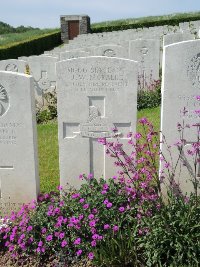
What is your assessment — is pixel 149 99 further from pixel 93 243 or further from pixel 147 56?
pixel 93 243

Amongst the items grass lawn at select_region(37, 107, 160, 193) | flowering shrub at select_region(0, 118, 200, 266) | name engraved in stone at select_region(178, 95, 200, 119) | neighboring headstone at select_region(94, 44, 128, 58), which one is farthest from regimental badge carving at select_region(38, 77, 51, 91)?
name engraved in stone at select_region(178, 95, 200, 119)

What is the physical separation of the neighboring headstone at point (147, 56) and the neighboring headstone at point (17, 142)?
5.88 metres

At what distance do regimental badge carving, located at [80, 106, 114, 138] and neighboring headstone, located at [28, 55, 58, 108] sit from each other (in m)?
5.33

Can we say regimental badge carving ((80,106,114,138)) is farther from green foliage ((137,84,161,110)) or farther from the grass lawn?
green foliage ((137,84,161,110))

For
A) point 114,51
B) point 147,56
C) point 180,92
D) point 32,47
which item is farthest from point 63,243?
point 32,47

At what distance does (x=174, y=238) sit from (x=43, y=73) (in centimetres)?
704

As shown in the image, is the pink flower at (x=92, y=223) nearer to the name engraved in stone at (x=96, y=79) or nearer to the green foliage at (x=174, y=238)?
the green foliage at (x=174, y=238)

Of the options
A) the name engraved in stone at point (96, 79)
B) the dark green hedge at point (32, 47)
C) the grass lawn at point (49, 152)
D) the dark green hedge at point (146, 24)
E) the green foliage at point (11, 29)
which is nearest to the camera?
the name engraved in stone at point (96, 79)

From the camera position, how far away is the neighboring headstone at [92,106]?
3988mm

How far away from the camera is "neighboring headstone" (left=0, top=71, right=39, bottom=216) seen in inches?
154

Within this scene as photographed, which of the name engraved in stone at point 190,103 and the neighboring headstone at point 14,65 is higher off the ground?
the neighboring headstone at point 14,65

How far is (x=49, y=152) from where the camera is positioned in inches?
254

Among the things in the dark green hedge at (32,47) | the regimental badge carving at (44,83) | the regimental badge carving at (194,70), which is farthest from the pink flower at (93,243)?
the dark green hedge at (32,47)

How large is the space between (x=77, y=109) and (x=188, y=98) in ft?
4.28
